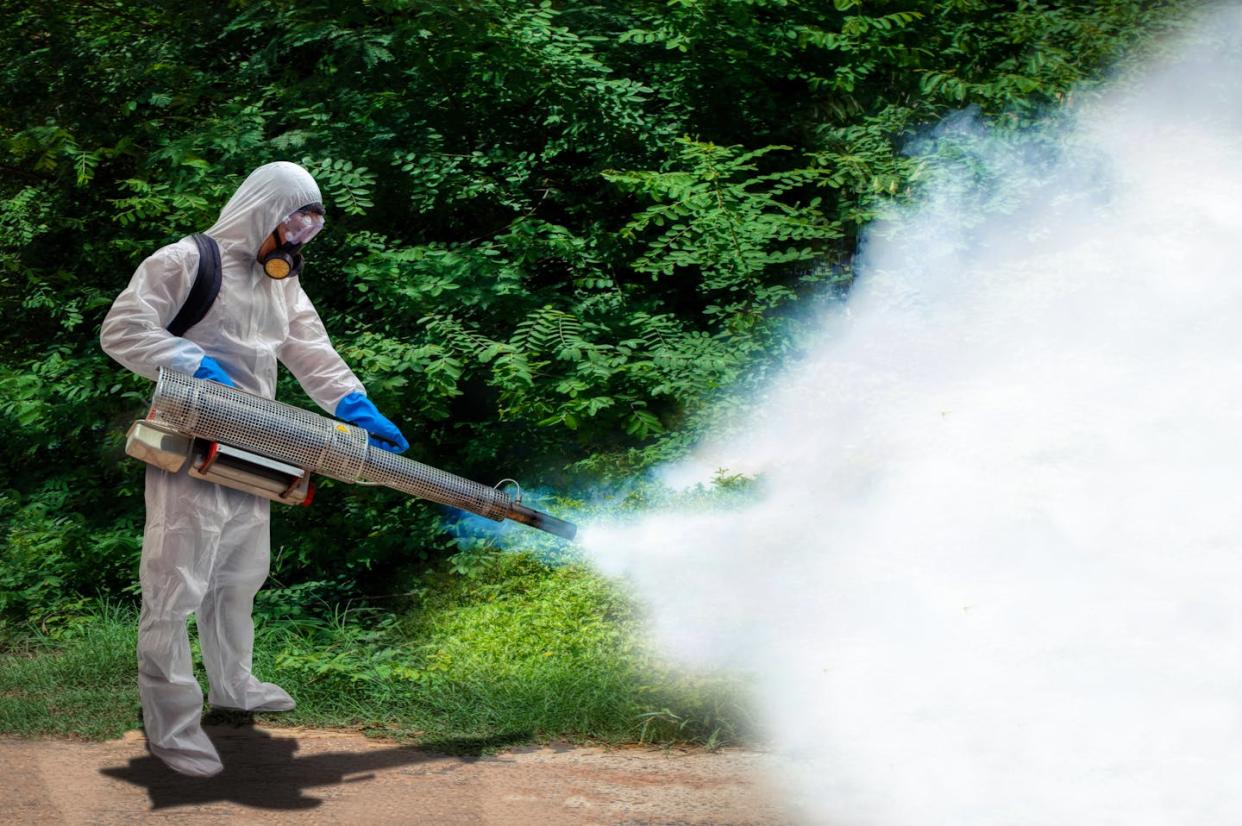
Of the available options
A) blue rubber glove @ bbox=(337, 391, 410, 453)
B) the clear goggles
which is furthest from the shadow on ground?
the clear goggles

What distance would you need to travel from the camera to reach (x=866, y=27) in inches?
304

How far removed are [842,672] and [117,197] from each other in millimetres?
6190

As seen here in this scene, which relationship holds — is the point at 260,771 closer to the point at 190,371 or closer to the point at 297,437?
the point at 297,437

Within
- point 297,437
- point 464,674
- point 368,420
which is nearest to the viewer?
point 297,437

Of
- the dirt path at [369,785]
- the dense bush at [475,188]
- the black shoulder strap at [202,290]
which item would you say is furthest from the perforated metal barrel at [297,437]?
the dense bush at [475,188]

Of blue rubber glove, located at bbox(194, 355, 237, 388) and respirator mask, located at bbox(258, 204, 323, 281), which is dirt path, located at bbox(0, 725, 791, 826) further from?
respirator mask, located at bbox(258, 204, 323, 281)

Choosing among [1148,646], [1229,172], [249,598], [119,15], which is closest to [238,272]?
[249,598]

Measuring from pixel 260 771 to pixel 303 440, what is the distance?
122 cm

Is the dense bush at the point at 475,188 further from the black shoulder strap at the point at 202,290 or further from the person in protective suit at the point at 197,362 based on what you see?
the black shoulder strap at the point at 202,290

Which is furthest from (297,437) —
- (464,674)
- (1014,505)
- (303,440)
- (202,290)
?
(1014,505)

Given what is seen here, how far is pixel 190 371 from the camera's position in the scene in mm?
4270

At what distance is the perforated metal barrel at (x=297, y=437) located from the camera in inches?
164

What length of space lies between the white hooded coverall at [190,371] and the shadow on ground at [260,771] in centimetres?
9

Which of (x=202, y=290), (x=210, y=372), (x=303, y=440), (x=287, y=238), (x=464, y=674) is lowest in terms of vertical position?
(x=464, y=674)
